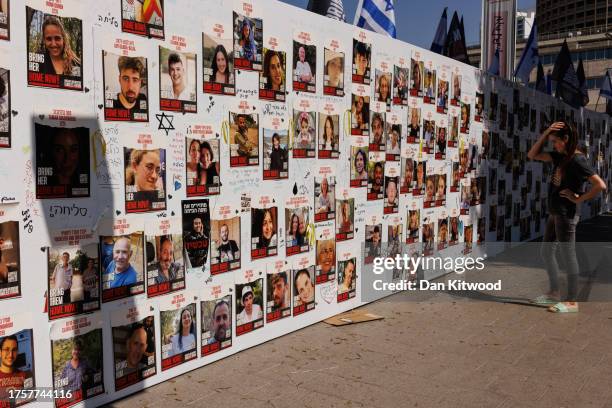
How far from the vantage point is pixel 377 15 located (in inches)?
314

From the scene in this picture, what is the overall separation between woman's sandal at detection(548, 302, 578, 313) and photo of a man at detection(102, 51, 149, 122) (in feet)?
16.0

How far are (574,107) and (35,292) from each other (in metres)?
13.6

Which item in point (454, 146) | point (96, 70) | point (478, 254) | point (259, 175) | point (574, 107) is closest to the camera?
point (96, 70)

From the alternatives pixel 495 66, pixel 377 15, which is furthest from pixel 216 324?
pixel 495 66

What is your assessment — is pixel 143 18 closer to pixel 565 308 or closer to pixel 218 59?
pixel 218 59

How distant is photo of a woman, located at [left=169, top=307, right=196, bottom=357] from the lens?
4.46 meters

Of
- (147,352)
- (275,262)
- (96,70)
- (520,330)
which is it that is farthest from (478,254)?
(96,70)

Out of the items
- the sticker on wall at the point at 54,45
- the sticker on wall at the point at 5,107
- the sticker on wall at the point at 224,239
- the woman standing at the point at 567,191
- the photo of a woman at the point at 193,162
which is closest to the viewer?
the sticker on wall at the point at 5,107

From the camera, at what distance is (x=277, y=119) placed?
5.33m

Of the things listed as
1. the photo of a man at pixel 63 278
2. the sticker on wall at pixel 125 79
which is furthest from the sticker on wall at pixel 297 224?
the photo of a man at pixel 63 278

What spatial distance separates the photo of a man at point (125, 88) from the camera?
387 centimetres

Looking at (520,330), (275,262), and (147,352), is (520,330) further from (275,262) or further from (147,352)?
(147,352)

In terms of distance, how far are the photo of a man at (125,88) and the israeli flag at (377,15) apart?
459 cm

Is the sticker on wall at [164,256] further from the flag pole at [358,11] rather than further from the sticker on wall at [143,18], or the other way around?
the flag pole at [358,11]
